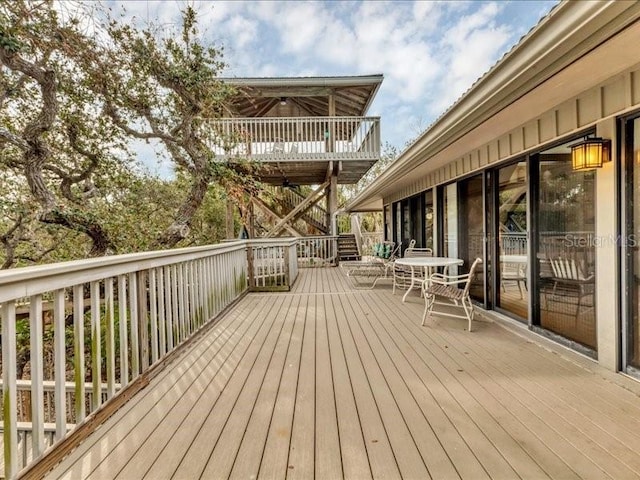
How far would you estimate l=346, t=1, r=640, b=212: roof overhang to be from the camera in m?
1.40

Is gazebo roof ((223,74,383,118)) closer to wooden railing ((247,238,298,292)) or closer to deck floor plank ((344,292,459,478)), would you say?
wooden railing ((247,238,298,292))

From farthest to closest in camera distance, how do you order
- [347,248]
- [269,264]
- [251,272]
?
[347,248] → [269,264] → [251,272]

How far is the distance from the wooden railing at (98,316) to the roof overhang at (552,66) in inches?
107

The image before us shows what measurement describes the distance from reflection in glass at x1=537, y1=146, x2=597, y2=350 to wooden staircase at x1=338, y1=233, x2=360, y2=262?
857 centimetres

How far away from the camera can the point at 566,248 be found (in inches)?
119

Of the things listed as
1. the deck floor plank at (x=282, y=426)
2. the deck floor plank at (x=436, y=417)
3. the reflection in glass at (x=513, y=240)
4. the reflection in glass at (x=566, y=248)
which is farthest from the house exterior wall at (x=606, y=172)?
the deck floor plank at (x=282, y=426)

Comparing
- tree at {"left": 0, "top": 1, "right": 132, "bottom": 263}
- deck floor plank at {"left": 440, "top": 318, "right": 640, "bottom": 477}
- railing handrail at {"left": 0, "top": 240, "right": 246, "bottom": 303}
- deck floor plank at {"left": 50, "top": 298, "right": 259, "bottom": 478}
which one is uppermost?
tree at {"left": 0, "top": 1, "right": 132, "bottom": 263}

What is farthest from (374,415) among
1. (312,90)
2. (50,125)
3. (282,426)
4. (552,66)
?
(312,90)

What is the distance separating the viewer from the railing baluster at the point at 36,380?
1521 millimetres

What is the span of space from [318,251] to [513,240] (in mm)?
7367

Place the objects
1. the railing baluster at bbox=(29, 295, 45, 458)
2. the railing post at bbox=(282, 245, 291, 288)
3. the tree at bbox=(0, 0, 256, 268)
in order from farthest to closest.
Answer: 1. the railing post at bbox=(282, 245, 291, 288)
2. the tree at bbox=(0, 0, 256, 268)
3. the railing baluster at bbox=(29, 295, 45, 458)

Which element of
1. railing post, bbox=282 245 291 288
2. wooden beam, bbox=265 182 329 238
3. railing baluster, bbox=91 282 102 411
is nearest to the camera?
railing baluster, bbox=91 282 102 411

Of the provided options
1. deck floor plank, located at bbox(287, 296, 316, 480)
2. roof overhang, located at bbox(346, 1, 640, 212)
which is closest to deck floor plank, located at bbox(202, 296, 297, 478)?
deck floor plank, located at bbox(287, 296, 316, 480)

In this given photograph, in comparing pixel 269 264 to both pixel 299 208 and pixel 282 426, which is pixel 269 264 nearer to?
pixel 282 426
